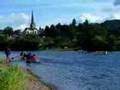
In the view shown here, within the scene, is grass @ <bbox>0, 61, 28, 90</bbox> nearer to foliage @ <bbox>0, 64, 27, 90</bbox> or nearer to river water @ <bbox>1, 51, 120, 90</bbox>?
foliage @ <bbox>0, 64, 27, 90</bbox>

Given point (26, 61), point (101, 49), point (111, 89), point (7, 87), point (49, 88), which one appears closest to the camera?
point (7, 87)

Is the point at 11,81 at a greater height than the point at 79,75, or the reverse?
the point at 11,81

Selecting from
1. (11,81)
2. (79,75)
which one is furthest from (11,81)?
(79,75)

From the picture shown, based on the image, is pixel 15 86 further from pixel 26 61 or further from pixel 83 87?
pixel 26 61

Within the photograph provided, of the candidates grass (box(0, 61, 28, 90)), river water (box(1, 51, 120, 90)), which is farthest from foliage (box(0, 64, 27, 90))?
river water (box(1, 51, 120, 90))

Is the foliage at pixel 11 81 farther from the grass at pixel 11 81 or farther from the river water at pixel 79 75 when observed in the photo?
the river water at pixel 79 75

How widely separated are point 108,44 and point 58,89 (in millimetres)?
161709

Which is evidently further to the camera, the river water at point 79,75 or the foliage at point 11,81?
the river water at point 79,75

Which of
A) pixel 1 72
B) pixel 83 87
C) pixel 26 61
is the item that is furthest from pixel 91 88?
pixel 26 61

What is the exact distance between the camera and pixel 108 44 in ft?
654

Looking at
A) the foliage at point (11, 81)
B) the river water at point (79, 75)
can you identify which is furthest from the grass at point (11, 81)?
the river water at point (79, 75)

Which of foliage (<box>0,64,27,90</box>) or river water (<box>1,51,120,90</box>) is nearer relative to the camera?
foliage (<box>0,64,27,90</box>)

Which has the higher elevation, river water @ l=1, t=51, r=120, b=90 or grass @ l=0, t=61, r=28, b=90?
grass @ l=0, t=61, r=28, b=90

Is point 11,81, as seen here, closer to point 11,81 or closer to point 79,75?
point 11,81
